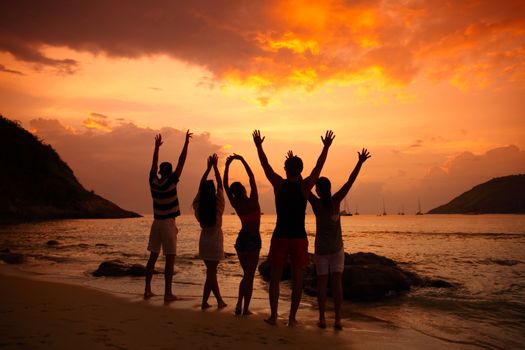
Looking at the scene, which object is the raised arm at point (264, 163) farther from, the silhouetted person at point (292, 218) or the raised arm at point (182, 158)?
the raised arm at point (182, 158)

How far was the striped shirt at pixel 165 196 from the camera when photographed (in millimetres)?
7664

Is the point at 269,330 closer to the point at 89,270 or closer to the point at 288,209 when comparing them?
the point at 288,209

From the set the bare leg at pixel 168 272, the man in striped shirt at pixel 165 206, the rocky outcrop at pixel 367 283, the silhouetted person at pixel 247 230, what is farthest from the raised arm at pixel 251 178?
the rocky outcrop at pixel 367 283

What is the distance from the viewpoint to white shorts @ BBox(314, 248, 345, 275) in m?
6.37

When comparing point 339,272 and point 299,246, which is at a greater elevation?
point 299,246

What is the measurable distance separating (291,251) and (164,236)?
10.1 ft

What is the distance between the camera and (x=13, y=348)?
12.6 feet

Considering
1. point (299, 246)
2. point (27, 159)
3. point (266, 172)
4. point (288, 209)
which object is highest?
point (27, 159)

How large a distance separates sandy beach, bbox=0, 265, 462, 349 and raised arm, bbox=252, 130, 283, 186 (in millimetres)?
2361

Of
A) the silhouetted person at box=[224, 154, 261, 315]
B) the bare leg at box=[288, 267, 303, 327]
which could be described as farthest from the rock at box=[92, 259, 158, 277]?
the bare leg at box=[288, 267, 303, 327]

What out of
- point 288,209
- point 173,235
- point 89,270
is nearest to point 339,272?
point 288,209

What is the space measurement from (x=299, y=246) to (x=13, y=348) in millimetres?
3915

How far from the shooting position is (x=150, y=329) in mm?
5215

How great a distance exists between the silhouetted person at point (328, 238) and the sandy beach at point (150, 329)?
55 centimetres
